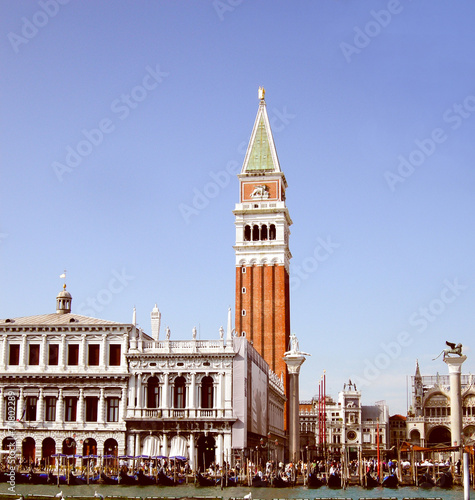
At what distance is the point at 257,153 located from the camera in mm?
89875

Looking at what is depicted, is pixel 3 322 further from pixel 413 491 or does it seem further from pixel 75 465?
pixel 413 491

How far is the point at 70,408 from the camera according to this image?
57.8m

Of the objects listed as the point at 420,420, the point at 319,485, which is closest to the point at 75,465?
the point at 319,485

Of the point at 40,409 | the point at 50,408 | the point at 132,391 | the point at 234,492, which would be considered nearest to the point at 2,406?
the point at 40,409

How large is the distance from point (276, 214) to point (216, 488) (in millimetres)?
43046

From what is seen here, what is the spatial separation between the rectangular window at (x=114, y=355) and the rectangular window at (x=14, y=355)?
21.8 feet

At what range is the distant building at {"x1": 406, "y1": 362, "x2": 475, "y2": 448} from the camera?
113438mm

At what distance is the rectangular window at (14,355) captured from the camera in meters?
58.7

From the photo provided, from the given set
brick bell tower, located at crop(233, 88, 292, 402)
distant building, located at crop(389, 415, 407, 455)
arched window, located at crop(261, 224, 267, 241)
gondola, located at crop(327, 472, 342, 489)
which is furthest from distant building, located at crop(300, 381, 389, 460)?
gondola, located at crop(327, 472, 342, 489)

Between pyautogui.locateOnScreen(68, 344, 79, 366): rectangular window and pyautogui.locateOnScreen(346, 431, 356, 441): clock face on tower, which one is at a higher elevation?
pyautogui.locateOnScreen(68, 344, 79, 366): rectangular window

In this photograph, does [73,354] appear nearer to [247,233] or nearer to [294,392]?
[294,392]

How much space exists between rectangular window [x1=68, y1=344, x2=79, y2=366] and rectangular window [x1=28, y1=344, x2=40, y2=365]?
2.26 metres

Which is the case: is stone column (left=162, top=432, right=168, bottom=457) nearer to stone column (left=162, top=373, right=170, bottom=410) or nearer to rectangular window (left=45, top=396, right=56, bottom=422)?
stone column (left=162, top=373, right=170, bottom=410)

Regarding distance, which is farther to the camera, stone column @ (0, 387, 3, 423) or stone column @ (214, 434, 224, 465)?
stone column @ (0, 387, 3, 423)
